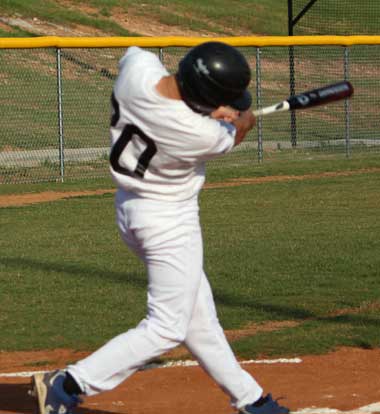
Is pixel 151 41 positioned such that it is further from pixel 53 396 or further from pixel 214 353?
pixel 53 396

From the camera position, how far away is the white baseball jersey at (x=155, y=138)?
16.8 feet

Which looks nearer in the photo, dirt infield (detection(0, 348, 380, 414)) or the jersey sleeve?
the jersey sleeve

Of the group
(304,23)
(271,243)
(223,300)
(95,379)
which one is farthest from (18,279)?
(304,23)

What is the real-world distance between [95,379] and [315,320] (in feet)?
11.6

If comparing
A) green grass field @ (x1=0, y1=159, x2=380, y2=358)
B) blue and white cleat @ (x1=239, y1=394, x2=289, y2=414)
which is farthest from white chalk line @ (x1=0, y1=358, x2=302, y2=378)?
blue and white cleat @ (x1=239, y1=394, x2=289, y2=414)

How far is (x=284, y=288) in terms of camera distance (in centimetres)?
985

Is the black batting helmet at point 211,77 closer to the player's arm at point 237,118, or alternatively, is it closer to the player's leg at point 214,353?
the player's arm at point 237,118

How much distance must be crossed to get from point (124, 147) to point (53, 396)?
1.22m

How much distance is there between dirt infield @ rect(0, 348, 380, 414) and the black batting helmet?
5.69ft

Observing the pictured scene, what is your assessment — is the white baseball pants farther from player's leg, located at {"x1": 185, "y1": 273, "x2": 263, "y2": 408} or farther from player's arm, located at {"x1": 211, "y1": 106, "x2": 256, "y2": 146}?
player's arm, located at {"x1": 211, "y1": 106, "x2": 256, "y2": 146}

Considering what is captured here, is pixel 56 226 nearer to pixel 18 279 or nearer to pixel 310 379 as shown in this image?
pixel 18 279

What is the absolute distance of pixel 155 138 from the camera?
518 centimetres

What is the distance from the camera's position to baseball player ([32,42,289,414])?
5.16 meters

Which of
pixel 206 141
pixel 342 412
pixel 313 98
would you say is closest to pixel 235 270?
pixel 342 412
